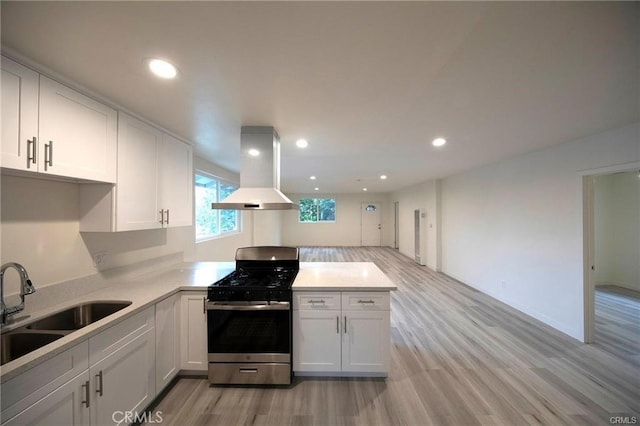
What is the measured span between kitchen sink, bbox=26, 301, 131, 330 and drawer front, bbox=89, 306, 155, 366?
17 centimetres

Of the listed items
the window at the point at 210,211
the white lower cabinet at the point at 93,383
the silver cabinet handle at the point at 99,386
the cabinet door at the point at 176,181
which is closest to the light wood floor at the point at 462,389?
the white lower cabinet at the point at 93,383

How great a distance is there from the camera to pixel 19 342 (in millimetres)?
1340

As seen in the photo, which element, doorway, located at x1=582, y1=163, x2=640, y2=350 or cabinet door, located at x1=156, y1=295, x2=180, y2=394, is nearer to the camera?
cabinet door, located at x1=156, y1=295, x2=180, y2=394

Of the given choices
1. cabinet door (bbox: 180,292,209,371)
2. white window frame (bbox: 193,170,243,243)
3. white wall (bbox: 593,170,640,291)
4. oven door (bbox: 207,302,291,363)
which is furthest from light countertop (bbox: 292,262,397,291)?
white wall (bbox: 593,170,640,291)

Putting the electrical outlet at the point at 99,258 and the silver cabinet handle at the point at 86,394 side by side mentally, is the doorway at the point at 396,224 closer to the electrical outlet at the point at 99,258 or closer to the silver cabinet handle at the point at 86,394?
the electrical outlet at the point at 99,258

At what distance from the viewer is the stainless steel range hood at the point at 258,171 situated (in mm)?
2368

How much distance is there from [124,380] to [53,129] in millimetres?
1687

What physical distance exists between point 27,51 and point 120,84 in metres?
0.41

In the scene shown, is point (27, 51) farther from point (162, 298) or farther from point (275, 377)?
point (275, 377)

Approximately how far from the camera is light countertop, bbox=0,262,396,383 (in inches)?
45.8

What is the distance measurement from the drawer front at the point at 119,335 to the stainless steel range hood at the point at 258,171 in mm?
1098

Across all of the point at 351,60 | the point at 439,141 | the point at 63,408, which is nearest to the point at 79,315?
the point at 63,408

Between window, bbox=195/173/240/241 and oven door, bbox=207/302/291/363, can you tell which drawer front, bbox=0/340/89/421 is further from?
window, bbox=195/173/240/241

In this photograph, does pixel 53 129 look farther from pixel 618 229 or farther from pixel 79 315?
pixel 618 229
